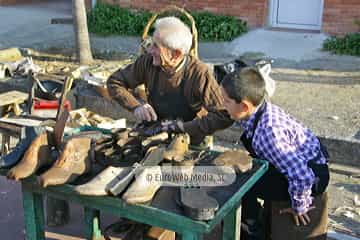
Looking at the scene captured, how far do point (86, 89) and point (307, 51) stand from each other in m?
3.47

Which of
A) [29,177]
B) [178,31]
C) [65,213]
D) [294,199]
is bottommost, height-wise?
[65,213]

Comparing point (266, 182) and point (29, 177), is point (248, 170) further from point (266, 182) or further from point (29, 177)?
point (29, 177)

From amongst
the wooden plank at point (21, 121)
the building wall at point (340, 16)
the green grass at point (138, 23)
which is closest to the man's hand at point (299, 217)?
the wooden plank at point (21, 121)

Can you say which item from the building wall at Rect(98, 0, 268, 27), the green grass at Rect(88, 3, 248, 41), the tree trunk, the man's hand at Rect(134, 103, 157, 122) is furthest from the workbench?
the building wall at Rect(98, 0, 268, 27)

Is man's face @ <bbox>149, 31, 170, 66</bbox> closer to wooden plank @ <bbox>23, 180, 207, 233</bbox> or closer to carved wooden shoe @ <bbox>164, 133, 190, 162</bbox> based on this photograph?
carved wooden shoe @ <bbox>164, 133, 190, 162</bbox>

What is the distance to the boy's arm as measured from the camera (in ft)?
10.0

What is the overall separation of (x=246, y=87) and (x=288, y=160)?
0.47 meters

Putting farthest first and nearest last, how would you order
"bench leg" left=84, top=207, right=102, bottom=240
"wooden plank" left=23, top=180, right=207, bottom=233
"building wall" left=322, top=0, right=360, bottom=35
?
"building wall" left=322, top=0, right=360, bottom=35 < "bench leg" left=84, top=207, right=102, bottom=240 < "wooden plank" left=23, top=180, right=207, bottom=233

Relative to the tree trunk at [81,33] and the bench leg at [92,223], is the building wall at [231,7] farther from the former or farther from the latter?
the bench leg at [92,223]

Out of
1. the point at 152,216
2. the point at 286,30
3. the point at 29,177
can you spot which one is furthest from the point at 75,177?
the point at 286,30

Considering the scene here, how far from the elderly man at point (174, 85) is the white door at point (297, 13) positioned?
5.67 metres

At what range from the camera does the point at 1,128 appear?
441cm

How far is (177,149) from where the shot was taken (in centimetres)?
292

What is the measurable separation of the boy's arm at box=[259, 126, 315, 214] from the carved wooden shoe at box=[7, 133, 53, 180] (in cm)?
115
